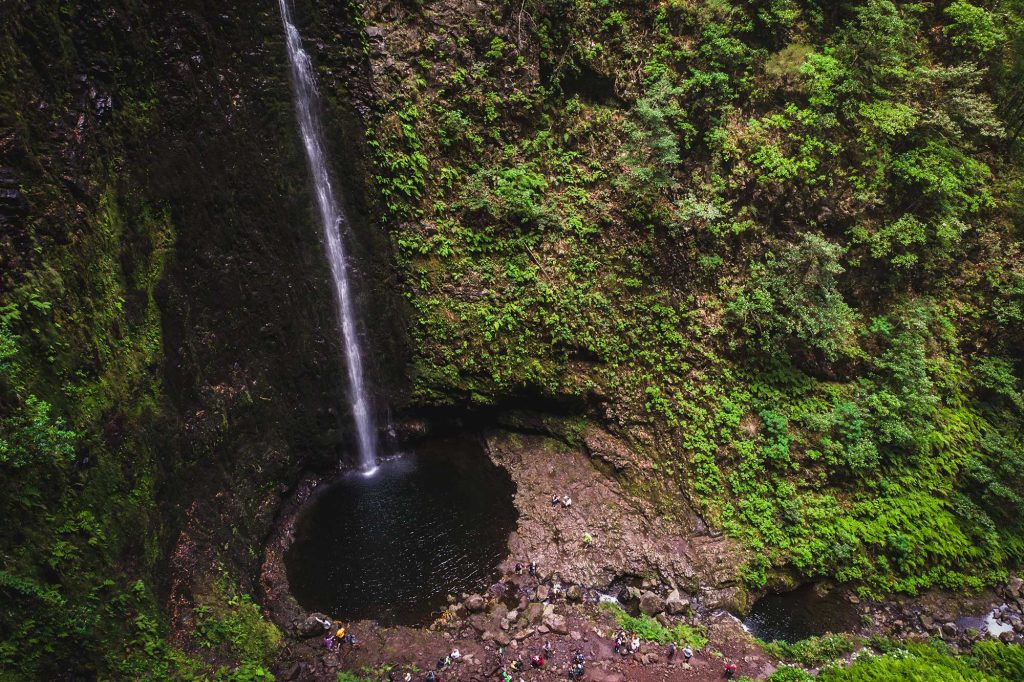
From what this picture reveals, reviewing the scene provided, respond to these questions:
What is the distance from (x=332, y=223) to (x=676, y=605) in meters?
9.65

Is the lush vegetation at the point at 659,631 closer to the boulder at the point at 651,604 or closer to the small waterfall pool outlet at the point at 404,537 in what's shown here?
the boulder at the point at 651,604

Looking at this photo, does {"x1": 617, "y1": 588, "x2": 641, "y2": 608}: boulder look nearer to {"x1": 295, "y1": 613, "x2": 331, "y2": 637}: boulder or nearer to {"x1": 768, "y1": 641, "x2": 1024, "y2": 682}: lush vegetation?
{"x1": 768, "y1": 641, "x2": 1024, "y2": 682}: lush vegetation

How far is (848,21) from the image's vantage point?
1076 cm

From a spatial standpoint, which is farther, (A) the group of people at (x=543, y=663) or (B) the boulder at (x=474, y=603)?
(B) the boulder at (x=474, y=603)

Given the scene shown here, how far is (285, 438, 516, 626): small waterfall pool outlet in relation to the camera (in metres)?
8.51

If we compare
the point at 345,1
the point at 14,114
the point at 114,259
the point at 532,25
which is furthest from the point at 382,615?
the point at 532,25

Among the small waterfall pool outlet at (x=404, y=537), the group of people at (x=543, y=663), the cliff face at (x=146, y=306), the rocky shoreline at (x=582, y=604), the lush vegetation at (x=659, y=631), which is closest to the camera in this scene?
the cliff face at (x=146, y=306)

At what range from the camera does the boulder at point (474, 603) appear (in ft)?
27.4

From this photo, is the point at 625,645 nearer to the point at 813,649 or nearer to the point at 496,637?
the point at 496,637

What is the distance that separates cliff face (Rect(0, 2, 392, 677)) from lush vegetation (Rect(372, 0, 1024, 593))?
246 centimetres

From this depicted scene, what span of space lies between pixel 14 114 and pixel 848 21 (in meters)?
14.3

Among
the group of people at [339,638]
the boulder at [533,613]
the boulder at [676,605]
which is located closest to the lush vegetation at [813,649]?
the boulder at [676,605]

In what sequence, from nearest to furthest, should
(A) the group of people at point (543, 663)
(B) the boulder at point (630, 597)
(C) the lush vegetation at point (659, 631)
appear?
(A) the group of people at point (543, 663) < (C) the lush vegetation at point (659, 631) < (B) the boulder at point (630, 597)

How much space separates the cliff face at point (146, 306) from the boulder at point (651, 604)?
613cm
